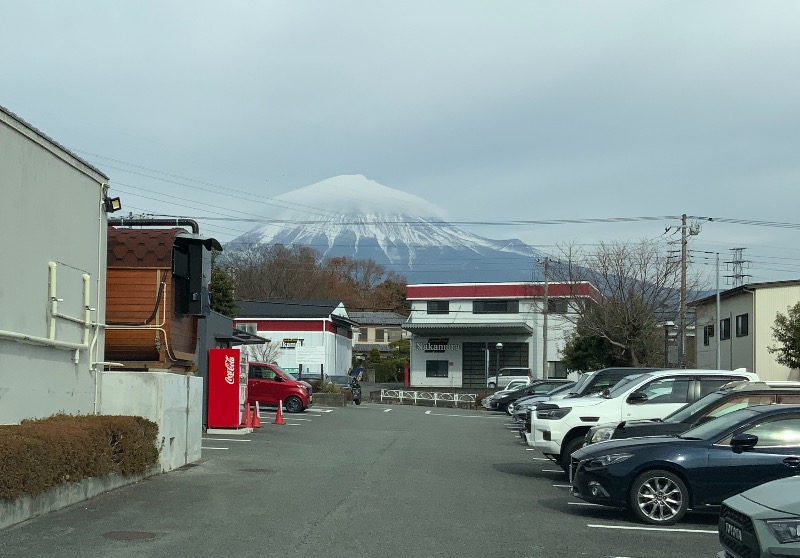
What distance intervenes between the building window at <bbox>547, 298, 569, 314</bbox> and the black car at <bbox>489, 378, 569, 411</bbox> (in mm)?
9837

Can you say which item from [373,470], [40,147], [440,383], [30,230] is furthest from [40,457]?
[440,383]

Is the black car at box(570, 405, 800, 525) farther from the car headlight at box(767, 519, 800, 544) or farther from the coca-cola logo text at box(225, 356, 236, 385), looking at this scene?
the coca-cola logo text at box(225, 356, 236, 385)

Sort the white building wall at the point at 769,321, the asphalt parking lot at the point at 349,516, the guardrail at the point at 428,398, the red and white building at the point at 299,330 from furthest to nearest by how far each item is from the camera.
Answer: the red and white building at the point at 299,330 < the guardrail at the point at 428,398 < the white building wall at the point at 769,321 < the asphalt parking lot at the point at 349,516

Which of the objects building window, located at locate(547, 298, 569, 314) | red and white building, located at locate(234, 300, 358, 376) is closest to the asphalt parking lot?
building window, located at locate(547, 298, 569, 314)

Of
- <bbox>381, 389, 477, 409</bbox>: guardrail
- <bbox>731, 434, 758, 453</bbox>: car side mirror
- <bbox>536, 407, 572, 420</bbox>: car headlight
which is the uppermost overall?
<bbox>731, 434, 758, 453</bbox>: car side mirror

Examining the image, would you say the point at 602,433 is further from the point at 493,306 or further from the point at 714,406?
the point at 493,306

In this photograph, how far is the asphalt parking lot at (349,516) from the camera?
30.6 ft

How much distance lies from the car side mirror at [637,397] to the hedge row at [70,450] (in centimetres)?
770

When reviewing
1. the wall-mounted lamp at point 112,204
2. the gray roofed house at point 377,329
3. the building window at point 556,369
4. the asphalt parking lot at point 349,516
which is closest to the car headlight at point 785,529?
the asphalt parking lot at point 349,516

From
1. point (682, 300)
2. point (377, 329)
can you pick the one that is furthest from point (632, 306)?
point (377, 329)

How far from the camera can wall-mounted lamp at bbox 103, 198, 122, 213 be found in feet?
51.5

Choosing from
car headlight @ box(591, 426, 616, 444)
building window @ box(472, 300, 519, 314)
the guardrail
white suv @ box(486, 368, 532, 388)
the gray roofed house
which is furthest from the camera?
the gray roofed house

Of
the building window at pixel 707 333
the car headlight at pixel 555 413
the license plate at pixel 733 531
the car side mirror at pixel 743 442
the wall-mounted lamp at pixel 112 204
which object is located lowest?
the license plate at pixel 733 531

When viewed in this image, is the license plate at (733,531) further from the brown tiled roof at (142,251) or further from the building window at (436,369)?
the building window at (436,369)
